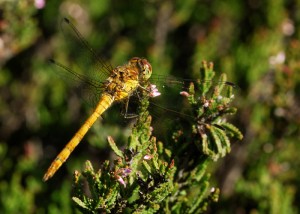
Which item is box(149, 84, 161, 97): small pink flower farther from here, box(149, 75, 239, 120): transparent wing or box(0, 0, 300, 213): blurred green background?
box(0, 0, 300, 213): blurred green background

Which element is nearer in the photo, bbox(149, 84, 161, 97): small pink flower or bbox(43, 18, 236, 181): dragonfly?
bbox(149, 84, 161, 97): small pink flower

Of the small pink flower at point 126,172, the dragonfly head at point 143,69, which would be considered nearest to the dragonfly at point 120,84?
the dragonfly head at point 143,69

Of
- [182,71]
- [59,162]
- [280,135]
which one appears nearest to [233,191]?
[280,135]

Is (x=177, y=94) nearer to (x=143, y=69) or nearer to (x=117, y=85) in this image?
(x=143, y=69)

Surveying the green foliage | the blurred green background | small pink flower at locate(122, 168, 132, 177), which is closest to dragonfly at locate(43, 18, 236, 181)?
the blurred green background

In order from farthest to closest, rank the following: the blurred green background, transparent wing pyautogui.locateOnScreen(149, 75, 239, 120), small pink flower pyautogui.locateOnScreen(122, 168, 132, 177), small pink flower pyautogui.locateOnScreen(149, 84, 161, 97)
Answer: the blurred green background < small pink flower pyautogui.locateOnScreen(149, 84, 161, 97) < transparent wing pyautogui.locateOnScreen(149, 75, 239, 120) < small pink flower pyautogui.locateOnScreen(122, 168, 132, 177)

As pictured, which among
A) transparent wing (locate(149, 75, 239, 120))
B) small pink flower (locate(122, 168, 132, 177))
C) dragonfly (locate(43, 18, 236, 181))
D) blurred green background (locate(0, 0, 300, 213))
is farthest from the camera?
blurred green background (locate(0, 0, 300, 213))

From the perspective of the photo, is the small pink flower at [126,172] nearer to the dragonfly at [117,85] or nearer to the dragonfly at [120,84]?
the dragonfly at [117,85]
